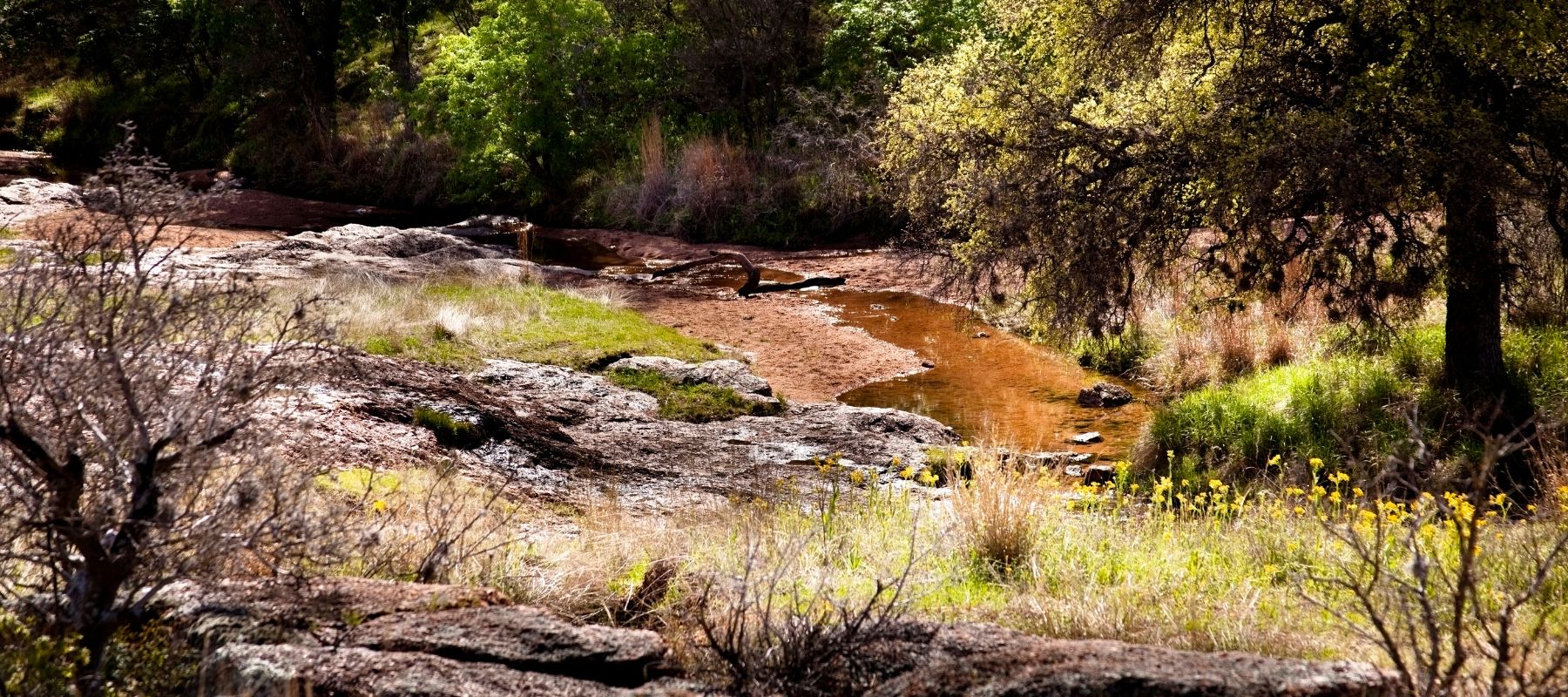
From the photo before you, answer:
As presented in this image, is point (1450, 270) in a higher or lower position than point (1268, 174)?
lower

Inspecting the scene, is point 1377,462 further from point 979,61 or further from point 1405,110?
point 979,61

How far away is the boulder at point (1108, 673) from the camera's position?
2982mm

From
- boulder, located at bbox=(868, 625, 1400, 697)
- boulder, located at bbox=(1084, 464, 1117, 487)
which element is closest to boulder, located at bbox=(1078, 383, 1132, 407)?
boulder, located at bbox=(1084, 464, 1117, 487)

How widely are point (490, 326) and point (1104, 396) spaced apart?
656 cm

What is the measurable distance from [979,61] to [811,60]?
14953mm

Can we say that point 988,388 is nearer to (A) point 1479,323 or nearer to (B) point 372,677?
(A) point 1479,323

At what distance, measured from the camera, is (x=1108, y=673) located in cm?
307

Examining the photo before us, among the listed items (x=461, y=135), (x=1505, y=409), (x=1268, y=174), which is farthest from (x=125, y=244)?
(x=461, y=135)

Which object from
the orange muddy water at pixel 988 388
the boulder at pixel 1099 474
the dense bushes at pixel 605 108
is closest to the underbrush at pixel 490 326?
the orange muddy water at pixel 988 388

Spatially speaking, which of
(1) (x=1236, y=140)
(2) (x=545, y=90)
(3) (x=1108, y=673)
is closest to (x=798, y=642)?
(3) (x=1108, y=673)

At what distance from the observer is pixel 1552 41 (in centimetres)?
801

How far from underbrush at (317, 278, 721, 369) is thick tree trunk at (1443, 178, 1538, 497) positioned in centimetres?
724

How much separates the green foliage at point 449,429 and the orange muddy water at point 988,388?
13.0ft

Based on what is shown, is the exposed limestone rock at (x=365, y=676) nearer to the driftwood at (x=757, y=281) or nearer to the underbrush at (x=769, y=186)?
the driftwood at (x=757, y=281)
